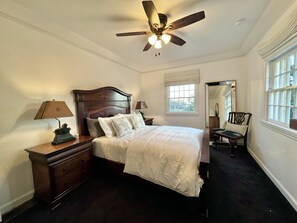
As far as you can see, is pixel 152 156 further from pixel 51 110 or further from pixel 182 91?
pixel 182 91

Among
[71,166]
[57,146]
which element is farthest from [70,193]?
[57,146]

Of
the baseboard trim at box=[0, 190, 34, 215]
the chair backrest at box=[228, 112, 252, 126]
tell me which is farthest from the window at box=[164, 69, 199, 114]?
the baseboard trim at box=[0, 190, 34, 215]

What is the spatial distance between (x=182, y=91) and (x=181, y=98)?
0.24 metres

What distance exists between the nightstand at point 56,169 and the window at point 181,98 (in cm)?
329

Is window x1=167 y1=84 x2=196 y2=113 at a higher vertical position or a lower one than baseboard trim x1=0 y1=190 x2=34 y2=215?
higher

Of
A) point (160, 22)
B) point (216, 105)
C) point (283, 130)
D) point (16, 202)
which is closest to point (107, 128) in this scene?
point (16, 202)

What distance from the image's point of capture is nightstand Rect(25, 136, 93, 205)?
67.5 inches

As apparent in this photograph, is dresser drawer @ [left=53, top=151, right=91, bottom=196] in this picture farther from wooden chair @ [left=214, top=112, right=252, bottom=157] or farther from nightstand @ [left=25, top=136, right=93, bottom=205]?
wooden chair @ [left=214, top=112, right=252, bottom=157]

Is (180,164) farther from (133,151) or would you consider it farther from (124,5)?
(124,5)

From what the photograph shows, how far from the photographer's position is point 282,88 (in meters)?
2.05

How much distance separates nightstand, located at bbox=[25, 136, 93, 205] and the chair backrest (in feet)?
12.2

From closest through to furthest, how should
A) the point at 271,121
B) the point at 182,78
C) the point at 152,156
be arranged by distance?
1. the point at 152,156
2. the point at 271,121
3. the point at 182,78

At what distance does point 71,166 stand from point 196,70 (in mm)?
4009

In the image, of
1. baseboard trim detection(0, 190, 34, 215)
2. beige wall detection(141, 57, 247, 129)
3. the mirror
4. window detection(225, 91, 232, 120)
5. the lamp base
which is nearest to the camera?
baseboard trim detection(0, 190, 34, 215)
